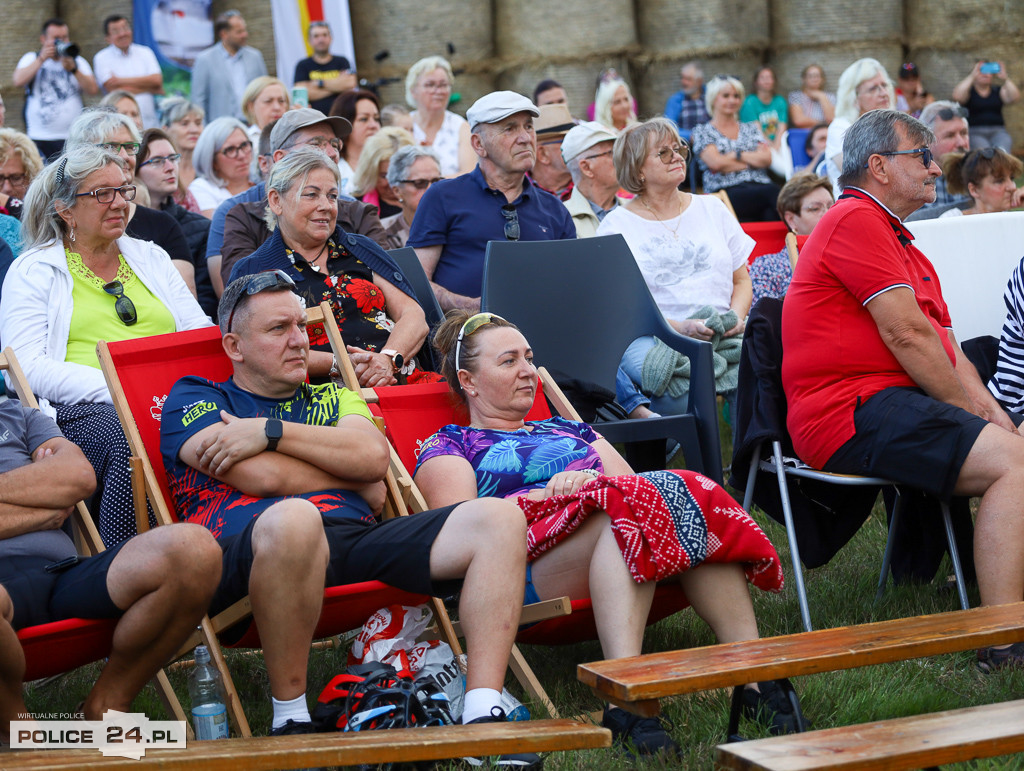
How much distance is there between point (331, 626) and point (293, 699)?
0.30 m

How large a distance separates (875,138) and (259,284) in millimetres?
2044

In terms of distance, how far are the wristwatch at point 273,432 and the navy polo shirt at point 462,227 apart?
2.25 meters

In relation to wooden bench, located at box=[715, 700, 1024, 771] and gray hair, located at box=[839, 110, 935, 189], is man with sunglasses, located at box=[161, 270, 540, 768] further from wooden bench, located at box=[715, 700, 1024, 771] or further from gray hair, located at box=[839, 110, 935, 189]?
gray hair, located at box=[839, 110, 935, 189]

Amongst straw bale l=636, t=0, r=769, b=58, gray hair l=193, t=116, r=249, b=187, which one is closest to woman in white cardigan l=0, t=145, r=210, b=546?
gray hair l=193, t=116, r=249, b=187

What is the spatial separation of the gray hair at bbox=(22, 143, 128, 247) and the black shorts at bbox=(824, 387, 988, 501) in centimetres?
271

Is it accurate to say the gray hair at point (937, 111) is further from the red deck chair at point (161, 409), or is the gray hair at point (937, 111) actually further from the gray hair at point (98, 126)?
the red deck chair at point (161, 409)

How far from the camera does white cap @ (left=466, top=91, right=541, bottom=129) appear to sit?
18.7 ft

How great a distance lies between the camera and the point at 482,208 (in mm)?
5695

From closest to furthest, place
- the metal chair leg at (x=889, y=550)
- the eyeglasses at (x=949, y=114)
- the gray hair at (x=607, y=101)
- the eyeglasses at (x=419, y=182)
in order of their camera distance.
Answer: the metal chair leg at (x=889, y=550) < the eyeglasses at (x=419, y=182) < the eyeglasses at (x=949, y=114) < the gray hair at (x=607, y=101)

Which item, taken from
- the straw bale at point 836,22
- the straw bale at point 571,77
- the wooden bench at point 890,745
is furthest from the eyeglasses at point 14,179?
the straw bale at point 836,22

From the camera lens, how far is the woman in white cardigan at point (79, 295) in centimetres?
423

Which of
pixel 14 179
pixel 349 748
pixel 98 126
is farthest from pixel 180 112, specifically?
pixel 349 748

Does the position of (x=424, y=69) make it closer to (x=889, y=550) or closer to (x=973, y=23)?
(x=889, y=550)

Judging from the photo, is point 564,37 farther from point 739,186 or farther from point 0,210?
point 0,210
